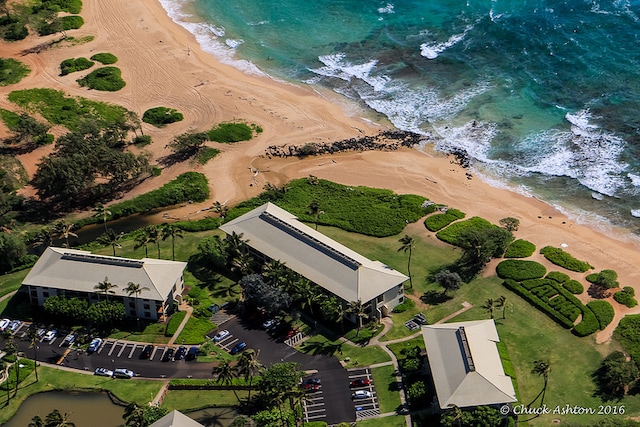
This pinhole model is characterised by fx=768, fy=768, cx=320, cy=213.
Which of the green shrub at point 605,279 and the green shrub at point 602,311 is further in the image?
the green shrub at point 605,279

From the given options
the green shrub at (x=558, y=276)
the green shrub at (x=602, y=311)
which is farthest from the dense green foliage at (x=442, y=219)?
the green shrub at (x=602, y=311)

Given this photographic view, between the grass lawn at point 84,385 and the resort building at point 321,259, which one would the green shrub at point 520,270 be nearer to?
the resort building at point 321,259

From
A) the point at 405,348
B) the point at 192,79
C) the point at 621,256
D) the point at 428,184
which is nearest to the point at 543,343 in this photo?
the point at 405,348

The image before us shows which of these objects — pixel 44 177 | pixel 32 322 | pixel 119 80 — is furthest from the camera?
pixel 119 80

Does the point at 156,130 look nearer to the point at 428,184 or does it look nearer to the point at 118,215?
the point at 118,215

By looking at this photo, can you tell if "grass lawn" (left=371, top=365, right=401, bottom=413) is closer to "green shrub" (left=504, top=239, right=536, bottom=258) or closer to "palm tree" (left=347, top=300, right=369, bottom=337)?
"palm tree" (left=347, top=300, right=369, bottom=337)
